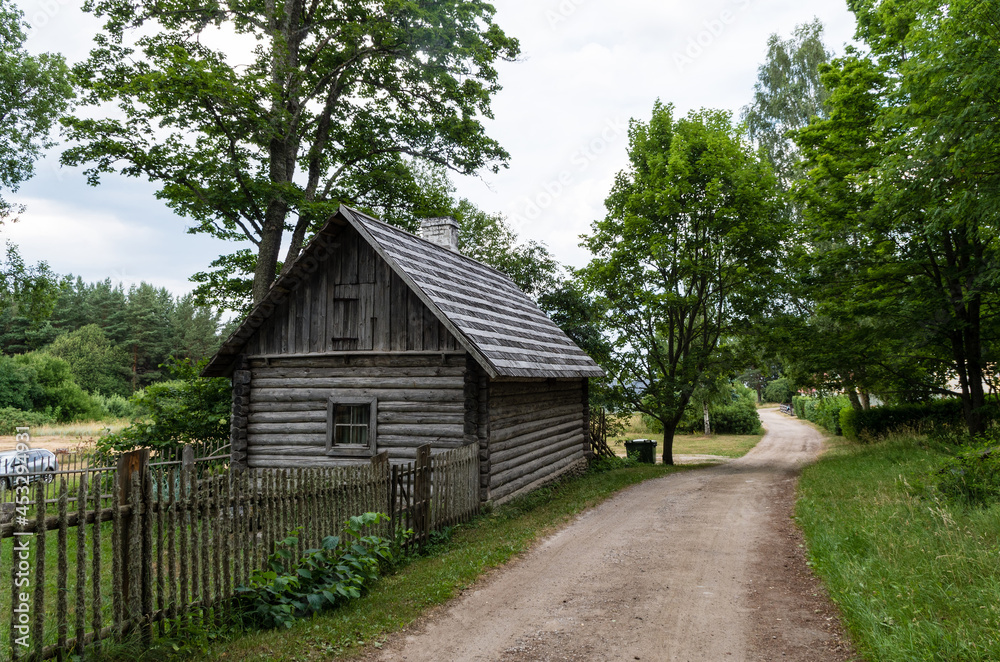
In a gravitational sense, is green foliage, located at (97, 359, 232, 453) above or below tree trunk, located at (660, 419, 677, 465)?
above

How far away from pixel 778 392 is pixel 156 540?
261 ft

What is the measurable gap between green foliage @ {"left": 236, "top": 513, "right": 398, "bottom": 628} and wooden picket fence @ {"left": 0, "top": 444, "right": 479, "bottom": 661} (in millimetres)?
199

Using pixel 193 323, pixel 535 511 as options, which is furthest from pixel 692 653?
pixel 193 323

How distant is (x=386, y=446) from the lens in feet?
41.0

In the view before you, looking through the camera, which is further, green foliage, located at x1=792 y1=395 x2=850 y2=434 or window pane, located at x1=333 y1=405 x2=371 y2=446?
green foliage, located at x1=792 y1=395 x2=850 y2=434

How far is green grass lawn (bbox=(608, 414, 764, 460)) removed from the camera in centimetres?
3026

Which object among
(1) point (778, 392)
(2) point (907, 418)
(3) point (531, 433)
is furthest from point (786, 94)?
(1) point (778, 392)

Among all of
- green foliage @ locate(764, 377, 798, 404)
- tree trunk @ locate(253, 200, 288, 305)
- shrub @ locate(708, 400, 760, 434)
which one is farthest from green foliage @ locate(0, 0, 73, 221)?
green foliage @ locate(764, 377, 798, 404)

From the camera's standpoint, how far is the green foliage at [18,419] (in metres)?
38.9

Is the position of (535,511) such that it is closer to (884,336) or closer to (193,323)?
(884,336)

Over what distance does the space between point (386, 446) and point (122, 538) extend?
7.56 meters

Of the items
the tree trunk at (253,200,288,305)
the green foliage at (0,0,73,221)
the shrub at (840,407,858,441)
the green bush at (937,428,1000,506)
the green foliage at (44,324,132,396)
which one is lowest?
the shrub at (840,407,858,441)

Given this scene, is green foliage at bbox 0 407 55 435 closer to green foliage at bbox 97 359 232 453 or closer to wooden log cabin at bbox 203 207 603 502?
green foliage at bbox 97 359 232 453

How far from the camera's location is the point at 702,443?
3547cm
